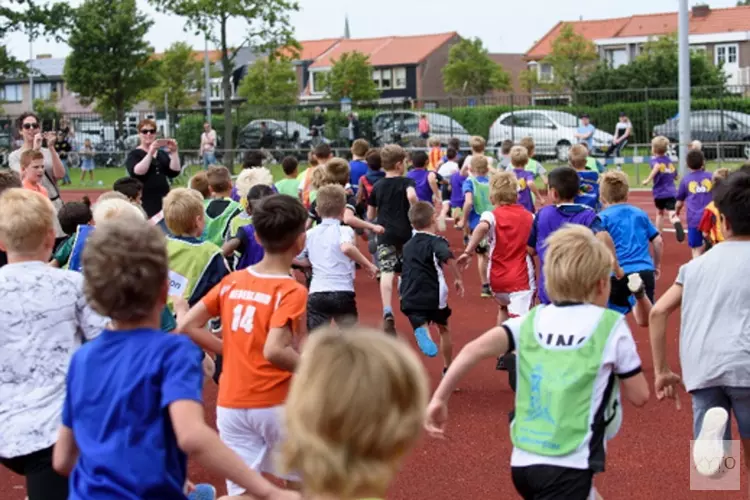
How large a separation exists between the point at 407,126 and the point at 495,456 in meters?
31.1

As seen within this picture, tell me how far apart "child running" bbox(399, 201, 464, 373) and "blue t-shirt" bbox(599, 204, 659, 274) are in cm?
142

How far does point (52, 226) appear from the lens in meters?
4.96

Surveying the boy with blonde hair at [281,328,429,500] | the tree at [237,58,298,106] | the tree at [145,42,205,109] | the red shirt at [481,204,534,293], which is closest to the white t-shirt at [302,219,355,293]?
the red shirt at [481,204,534,293]

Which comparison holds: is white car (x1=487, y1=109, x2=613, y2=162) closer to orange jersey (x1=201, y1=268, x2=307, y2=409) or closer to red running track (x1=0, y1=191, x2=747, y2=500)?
red running track (x1=0, y1=191, x2=747, y2=500)

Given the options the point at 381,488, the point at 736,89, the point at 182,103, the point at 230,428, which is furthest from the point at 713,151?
the point at 182,103

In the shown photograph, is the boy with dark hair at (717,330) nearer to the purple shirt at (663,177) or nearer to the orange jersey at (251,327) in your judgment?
the orange jersey at (251,327)

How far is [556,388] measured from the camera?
4391 millimetres

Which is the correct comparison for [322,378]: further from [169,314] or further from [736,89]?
[736,89]

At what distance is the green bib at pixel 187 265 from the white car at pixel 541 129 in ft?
98.6

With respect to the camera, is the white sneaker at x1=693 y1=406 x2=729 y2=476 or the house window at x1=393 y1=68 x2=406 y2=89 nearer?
the white sneaker at x1=693 y1=406 x2=729 y2=476

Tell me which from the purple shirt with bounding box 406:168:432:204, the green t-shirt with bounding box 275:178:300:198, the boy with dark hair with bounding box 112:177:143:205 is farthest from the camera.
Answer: the purple shirt with bounding box 406:168:432:204

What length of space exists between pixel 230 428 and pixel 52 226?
Answer: 1316mm

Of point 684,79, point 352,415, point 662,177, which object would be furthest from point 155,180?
point 684,79

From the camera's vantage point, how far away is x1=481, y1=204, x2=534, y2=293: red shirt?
9.83 m
